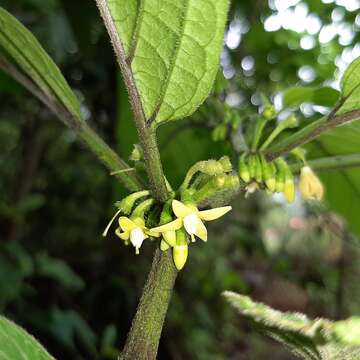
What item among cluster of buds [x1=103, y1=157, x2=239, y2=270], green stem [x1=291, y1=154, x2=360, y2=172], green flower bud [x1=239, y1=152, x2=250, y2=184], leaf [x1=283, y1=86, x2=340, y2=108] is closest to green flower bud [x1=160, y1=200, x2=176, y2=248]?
cluster of buds [x1=103, y1=157, x2=239, y2=270]

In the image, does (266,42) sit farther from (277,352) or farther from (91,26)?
(277,352)

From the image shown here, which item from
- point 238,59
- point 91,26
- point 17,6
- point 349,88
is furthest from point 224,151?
point 17,6

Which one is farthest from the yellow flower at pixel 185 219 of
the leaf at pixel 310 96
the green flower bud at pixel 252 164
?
the leaf at pixel 310 96

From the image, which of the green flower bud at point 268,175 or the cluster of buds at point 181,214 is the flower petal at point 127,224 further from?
the green flower bud at point 268,175

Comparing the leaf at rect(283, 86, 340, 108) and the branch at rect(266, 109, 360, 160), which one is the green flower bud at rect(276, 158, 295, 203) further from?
the leaf at rect(283, 86, 340, 108)

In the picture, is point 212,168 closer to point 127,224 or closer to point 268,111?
point 127,224
